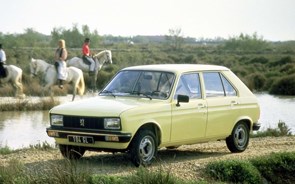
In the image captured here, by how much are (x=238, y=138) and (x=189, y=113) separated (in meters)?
1.90

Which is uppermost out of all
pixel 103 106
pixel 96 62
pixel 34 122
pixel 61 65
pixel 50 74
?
pixel 103 106

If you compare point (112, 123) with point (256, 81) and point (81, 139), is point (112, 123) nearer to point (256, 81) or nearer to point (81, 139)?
point (81, 139)

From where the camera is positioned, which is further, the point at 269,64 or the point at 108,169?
the point at 269,64

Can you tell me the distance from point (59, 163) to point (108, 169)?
42.1 inches

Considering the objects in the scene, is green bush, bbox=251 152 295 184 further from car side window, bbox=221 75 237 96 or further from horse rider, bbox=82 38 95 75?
horse rider, bbox=82 38 95 75

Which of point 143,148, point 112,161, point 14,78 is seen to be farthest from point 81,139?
point 14,78

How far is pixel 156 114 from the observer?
12.9m

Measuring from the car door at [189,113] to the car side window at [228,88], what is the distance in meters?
0.93

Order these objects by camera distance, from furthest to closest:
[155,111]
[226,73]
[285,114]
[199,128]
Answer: [285,114] → [226,73] → [199,128] → [155,111]

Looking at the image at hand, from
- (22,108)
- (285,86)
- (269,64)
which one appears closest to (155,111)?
(22,108)

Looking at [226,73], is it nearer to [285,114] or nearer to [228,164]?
[228,164]

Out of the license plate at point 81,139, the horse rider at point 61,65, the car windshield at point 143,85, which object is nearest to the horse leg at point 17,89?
the horse rider at point 61,65

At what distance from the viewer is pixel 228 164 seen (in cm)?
1298

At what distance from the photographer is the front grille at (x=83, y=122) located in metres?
12.4
